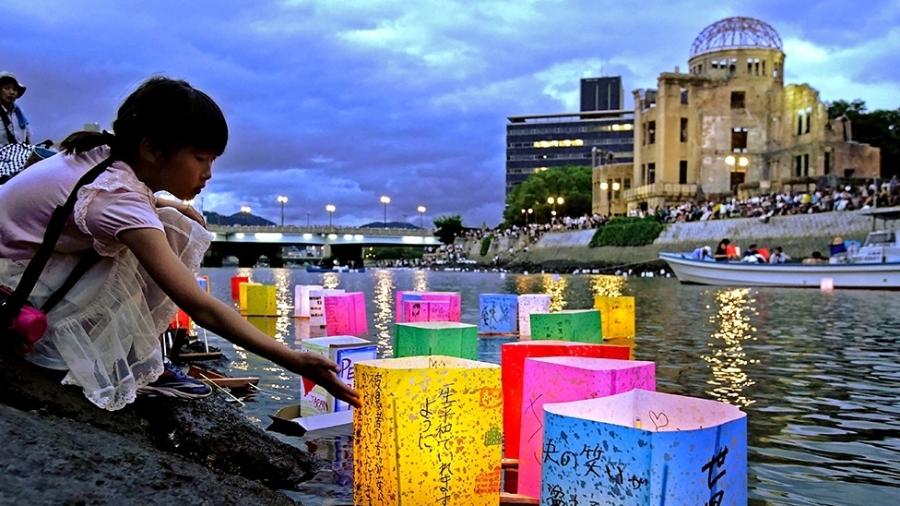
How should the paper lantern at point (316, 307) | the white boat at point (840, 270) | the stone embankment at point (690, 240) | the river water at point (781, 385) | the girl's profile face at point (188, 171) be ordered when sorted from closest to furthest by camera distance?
the girl's profile face at point (188, 171), the river water at point (781, 385), the paper lantern at point (316, 307), the white boat at point (840, 270), the stone embankment at point (690, 240)

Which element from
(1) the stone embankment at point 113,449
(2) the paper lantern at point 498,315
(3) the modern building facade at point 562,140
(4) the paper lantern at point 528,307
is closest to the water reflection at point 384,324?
(2) the paper lantern at point 498,315

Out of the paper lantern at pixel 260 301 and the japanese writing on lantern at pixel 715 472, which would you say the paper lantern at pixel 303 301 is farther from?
the japanese writing on lantern at pixel 715 472

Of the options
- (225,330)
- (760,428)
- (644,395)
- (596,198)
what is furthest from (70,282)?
(596,198)

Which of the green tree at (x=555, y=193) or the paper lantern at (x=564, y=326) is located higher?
the green tree at (x=555, y=193)

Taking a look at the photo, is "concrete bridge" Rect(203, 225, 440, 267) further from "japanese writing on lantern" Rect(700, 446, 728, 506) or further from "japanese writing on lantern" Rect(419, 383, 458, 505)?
"japanese writing on lantern" Rect(700, 446, 728, 506)

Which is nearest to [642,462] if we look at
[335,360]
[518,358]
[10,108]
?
[518,358]

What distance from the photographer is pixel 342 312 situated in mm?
13039

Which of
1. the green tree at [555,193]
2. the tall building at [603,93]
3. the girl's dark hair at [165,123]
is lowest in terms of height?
the girl's dark hair at [165,123]

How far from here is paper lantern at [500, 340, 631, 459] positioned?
4828mm

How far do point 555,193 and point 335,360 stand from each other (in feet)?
323

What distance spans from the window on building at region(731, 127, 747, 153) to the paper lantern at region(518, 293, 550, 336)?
60172 mm

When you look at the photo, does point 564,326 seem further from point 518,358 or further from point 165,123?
point 165,123

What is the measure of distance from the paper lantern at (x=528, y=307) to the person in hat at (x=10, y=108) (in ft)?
28.2

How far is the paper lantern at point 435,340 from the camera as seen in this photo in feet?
22.3
